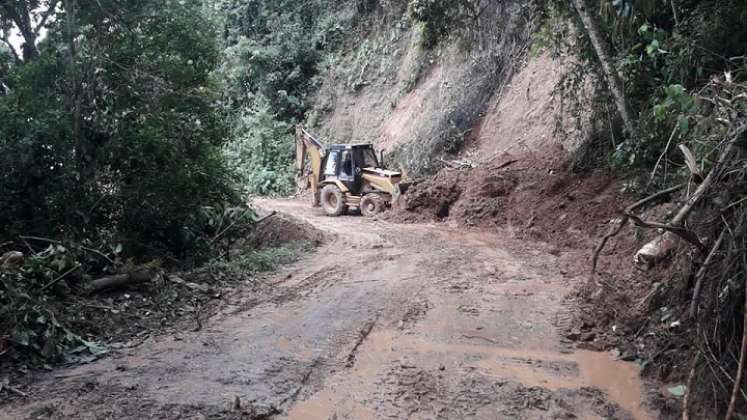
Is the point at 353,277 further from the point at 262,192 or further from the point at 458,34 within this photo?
the point at 262,192

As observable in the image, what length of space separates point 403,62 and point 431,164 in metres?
8.28

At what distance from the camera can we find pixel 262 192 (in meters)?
27.1

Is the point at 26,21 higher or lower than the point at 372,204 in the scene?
higher

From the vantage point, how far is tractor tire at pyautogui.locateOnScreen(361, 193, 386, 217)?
1789cm

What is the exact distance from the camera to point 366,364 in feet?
19.3

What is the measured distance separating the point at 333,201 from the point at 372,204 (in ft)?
5.57

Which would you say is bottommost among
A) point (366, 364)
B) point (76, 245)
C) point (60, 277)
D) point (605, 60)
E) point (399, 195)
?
point (366, 364)

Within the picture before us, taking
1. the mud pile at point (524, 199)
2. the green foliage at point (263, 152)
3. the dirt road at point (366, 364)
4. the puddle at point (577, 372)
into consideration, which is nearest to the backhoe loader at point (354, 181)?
the mud pile at point (524, 199)

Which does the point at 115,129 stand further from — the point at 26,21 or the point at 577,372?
the point at 577,372

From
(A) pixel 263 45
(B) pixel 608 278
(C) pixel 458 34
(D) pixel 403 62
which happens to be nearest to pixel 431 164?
(C) pixel 458 34

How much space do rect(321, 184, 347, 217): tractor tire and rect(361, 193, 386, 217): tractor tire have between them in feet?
2.30

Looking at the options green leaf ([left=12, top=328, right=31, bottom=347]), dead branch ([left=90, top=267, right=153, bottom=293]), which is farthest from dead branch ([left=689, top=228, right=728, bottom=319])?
dead branch ([left=90, top=267, right=153, bottom=293])

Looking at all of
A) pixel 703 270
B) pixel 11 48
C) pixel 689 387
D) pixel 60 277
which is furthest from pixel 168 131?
pixel 689 387

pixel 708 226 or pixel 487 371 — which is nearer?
pixel 708 226
